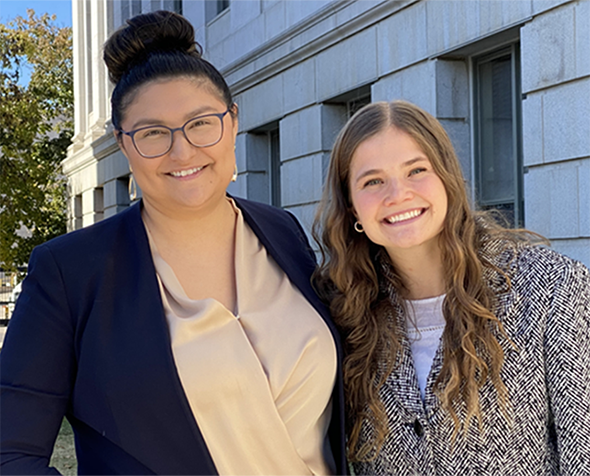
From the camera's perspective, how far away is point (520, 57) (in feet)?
23.9

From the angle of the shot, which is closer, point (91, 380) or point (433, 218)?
point (91, 380)

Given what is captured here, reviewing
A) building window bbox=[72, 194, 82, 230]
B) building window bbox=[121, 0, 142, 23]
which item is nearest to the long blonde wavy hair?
building window bbox=[121, 0, 142, 23]

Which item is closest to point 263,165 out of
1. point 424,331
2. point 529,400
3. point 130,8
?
point 130,8

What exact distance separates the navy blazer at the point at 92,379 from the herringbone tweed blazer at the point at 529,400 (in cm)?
84

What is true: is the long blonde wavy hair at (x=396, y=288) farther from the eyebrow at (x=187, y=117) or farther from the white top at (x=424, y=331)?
the eyebrow at (x=187, y=117)

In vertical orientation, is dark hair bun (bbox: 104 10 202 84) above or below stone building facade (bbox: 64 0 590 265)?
below

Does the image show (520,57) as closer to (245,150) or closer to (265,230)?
(265,230)

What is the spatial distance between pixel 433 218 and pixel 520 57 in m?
5.04

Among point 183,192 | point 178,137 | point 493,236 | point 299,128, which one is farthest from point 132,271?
point 299,128

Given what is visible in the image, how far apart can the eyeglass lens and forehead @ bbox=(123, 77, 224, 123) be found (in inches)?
1.9

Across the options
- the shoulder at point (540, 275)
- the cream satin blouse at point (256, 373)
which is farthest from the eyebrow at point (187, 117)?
the shoulder at point (540, 275)

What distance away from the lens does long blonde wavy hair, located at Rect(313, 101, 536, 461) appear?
2711 mm

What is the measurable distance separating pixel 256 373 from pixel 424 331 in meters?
0.75

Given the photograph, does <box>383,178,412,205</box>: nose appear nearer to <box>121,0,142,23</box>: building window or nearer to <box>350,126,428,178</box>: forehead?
<box>350,126,428,178</box>: forehead
